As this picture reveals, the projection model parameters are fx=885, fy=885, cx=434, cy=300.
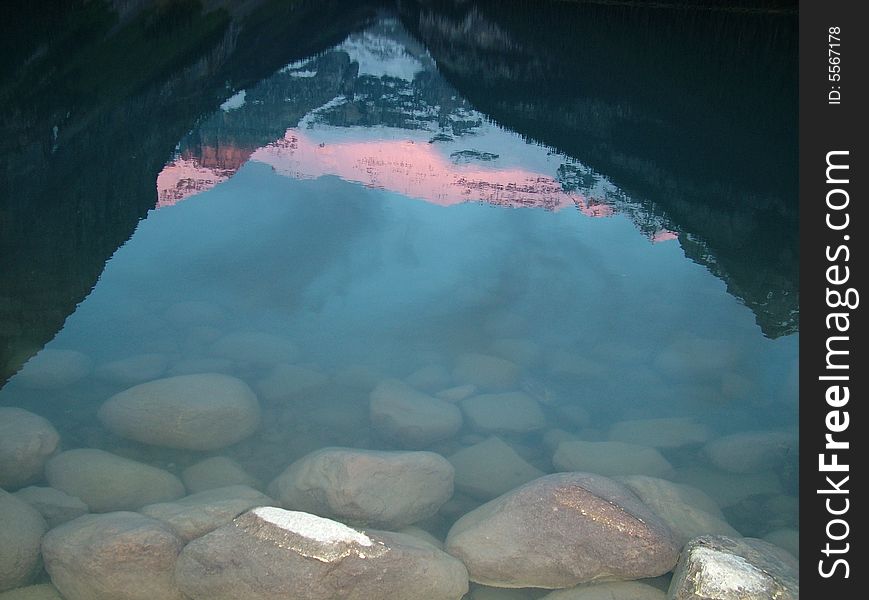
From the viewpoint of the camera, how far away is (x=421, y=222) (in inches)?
425

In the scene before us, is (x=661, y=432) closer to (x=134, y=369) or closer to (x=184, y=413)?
(x=184, y=413)

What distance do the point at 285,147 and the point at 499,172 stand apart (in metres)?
3.64

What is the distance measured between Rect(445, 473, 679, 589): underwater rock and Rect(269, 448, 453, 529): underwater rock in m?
0.38

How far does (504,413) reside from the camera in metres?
6.25

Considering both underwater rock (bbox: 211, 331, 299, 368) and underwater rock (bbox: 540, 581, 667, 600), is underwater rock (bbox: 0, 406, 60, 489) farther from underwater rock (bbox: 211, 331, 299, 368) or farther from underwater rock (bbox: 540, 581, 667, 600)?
underwater rock (bbox: 540, 581, 667, 600)

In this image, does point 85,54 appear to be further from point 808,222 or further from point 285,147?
point 808,222

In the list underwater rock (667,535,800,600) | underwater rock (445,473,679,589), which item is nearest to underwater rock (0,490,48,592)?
underwater rock (445,473,679,589)

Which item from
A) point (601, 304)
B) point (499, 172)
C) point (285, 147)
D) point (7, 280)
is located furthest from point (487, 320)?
point (285, 147)

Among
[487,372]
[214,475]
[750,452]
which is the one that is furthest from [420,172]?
[214,475]

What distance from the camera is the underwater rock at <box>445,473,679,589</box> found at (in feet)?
14.7

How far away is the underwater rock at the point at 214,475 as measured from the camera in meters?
5.25

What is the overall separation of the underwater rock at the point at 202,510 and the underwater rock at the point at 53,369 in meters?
1.89

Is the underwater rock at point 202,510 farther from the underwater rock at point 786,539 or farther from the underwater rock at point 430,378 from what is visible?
the underwater rock at point 786,539

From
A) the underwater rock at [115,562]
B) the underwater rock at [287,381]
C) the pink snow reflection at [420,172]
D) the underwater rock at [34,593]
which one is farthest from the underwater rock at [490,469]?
the pink snow reflection at [420,172]
